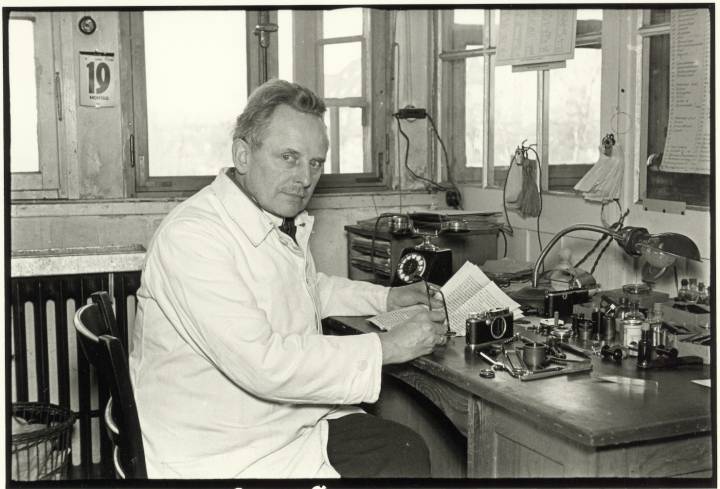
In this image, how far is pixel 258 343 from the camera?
2.00 meters

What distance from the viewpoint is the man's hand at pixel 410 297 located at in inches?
106

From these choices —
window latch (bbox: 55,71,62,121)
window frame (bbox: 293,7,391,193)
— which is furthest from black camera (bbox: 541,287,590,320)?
window latch (bbox: 55,71,62,121)

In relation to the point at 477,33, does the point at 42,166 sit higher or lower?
lower

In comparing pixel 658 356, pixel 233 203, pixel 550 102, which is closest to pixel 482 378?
pixel 658 356

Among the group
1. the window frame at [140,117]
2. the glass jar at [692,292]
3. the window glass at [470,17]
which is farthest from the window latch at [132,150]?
the glass jar at [692,292]

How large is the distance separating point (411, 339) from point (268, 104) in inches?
29.5

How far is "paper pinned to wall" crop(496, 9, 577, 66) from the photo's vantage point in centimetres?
334

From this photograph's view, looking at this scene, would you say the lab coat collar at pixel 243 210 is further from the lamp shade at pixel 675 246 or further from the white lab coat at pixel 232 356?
the lamp shade at pixel 675 246

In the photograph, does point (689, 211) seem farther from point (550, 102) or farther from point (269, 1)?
point (269, 1)

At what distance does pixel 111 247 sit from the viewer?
348 cm

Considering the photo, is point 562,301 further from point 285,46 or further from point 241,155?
point 285,46

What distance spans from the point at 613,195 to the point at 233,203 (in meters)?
1.56

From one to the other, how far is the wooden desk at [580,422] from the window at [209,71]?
1.93 m

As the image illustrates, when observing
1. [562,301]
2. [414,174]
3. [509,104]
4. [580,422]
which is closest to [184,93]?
[414,174]
